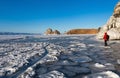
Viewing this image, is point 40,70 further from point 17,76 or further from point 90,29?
point 90,29

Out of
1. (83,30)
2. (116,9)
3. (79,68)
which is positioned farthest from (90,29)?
(79,68)

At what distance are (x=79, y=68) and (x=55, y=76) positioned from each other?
1740 mm

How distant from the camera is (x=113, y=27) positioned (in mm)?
27672

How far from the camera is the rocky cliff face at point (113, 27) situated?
23.9 m

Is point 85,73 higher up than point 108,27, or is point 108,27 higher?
point 108,27

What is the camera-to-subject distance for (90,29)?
6781 cm

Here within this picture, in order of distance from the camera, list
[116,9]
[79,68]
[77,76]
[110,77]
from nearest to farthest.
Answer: [110,77], [77,76], [79,68], [116,9]

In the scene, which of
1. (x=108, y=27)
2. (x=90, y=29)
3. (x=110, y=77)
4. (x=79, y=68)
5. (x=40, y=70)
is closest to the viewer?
(x=110, y=77)

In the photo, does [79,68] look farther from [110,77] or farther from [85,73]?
[110,77]

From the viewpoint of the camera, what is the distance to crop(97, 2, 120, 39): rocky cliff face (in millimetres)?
23922

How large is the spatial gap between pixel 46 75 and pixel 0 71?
1.84 m

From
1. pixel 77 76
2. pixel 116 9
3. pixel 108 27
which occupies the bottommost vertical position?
pixel 77 76

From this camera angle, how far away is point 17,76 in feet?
21.5

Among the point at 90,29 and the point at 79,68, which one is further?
the point at 90,29
